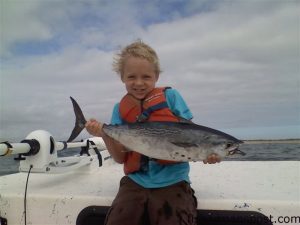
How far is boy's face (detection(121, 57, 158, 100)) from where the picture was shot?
3.44m

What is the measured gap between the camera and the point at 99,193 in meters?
3.59

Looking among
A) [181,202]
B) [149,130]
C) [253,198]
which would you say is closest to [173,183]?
[181,202]

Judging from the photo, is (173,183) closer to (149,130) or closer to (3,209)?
(149,130)

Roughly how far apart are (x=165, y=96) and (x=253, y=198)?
4.40 ft

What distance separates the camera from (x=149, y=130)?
3.09 meters

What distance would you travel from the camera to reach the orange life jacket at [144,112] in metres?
3.42

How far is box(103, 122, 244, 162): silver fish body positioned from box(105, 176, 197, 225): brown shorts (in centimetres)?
35

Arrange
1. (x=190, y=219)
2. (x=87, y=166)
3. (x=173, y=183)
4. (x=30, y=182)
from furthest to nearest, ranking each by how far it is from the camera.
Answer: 1. (x=87, y=166)
2. (x=30, y=182)
3. (x=173, y=183)
4. (x=190, y=219)

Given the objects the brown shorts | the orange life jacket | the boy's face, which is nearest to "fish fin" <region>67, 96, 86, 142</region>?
the orange life jacket

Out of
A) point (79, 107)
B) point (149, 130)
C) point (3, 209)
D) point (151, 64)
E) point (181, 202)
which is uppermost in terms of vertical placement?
point (151, 64)

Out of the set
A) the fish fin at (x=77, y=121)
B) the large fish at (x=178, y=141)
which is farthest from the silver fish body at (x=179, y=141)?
the fish fin at (x=77, y=121)

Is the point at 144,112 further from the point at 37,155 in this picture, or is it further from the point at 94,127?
the point at 37,155

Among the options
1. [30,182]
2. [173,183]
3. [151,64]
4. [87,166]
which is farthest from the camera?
[87,166]

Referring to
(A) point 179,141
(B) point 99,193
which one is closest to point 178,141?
(A) point 179,141
